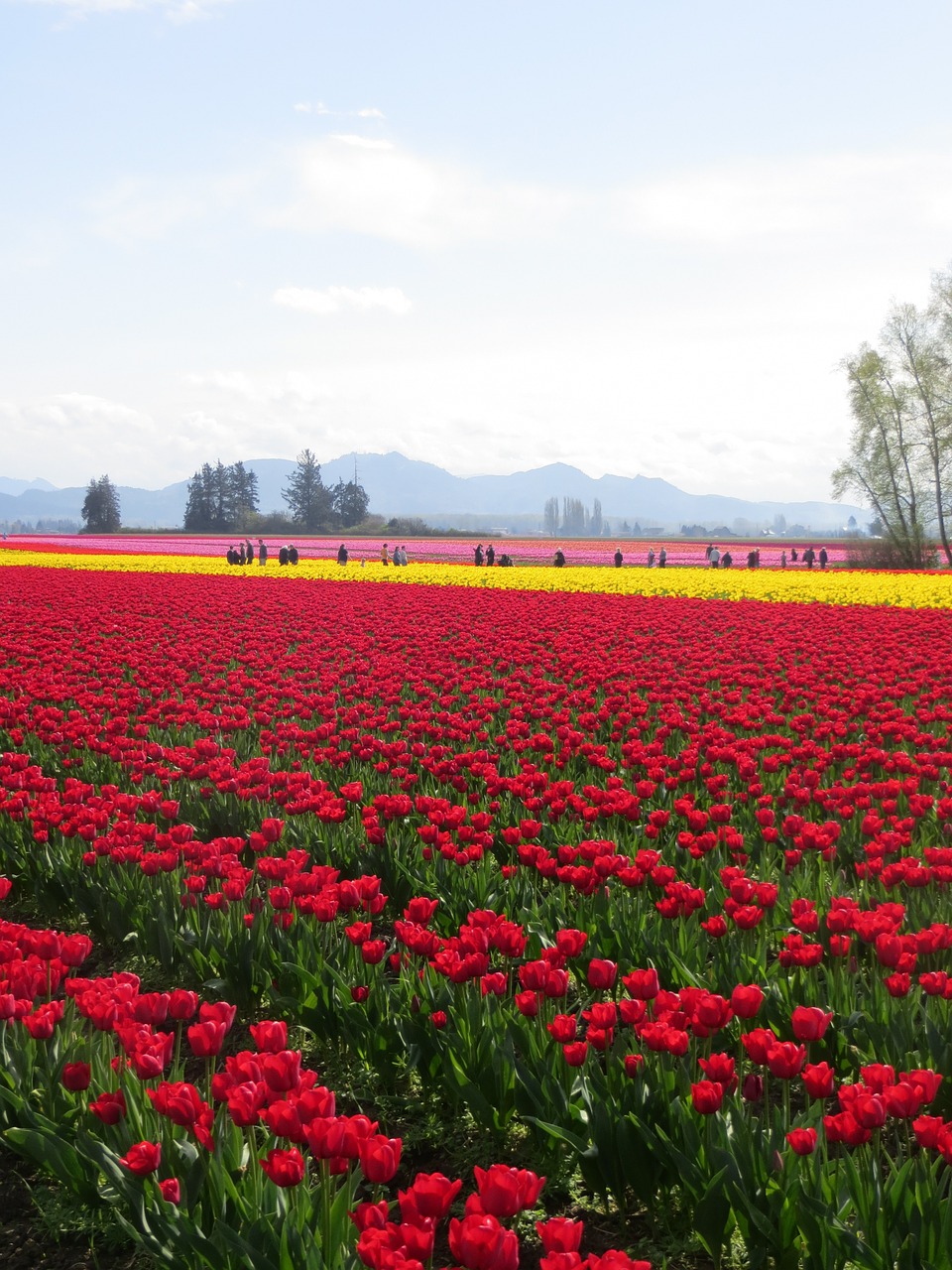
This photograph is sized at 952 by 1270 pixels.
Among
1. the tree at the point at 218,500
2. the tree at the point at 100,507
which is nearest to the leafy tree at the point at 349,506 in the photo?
the tree at the point at 218,500

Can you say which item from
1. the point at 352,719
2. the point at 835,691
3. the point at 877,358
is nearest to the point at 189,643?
the point at 352,719

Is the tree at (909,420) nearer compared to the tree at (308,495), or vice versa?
the tree at (909,420)

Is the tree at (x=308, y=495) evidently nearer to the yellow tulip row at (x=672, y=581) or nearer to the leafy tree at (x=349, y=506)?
the leafy tree at (x=349, y=506)

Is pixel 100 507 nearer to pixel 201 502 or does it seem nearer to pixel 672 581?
pixel 201 502

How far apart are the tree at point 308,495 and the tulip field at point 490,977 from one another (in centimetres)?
13457

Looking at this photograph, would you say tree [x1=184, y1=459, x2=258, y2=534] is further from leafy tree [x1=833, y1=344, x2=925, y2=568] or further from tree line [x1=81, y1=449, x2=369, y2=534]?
leafy tree [x1=833, y1=344, x2=925, y2=568]

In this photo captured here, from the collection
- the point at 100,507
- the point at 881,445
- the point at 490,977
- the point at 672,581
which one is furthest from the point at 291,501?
the point at 490,977

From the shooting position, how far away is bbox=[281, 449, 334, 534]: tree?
471 feet

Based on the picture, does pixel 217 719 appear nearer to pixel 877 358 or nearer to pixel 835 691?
pixel 835 691

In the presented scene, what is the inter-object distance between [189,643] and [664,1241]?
1230 centimetres

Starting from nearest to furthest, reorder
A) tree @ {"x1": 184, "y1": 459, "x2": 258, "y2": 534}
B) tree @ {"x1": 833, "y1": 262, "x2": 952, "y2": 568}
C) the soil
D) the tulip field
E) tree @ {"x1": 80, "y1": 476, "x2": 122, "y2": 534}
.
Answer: the tulip field < the soil < tree @ {"x1": 833, "y1": 262, "x2": 952, "y2": 568} < tree @ {"x1": 80, "y1": 476, "x2": 122, "y2": 534} < tree @ {"x1": 184, "y1": 459, "x2": 258, "y2": 534}

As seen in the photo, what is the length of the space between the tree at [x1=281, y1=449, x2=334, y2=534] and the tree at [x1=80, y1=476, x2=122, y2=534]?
24.1 m

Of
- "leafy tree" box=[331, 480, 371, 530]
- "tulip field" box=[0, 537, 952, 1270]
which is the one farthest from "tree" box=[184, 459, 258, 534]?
"tulip field" box=[0, 537, 952, 1270]

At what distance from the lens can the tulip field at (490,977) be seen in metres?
2.91
